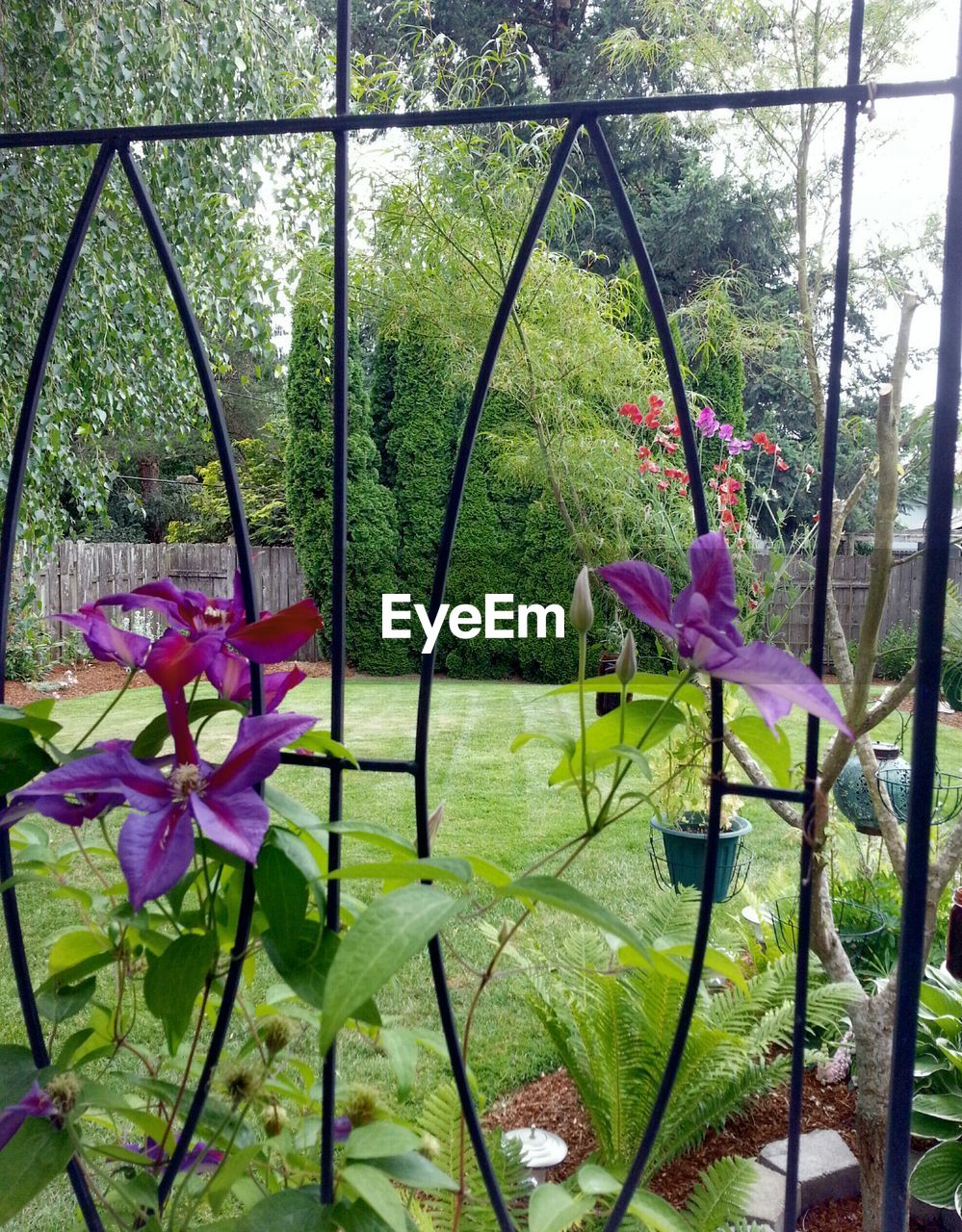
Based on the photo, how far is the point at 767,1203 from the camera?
1.19 metres

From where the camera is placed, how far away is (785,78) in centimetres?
219

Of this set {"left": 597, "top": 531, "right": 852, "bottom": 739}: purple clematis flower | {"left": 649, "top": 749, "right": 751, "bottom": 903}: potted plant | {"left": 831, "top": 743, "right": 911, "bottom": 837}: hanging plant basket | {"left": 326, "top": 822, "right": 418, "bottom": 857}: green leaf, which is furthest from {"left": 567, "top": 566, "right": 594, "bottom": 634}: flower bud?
{"left": 649, "top": 749, "right": 751, "bottom": 903}: potted plant

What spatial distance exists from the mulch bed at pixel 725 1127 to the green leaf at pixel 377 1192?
0.99 meters

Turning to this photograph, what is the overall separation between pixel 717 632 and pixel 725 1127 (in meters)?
1.34

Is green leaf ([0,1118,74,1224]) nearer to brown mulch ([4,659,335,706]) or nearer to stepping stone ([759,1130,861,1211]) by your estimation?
stepping stone ([759,1130,861,1211])

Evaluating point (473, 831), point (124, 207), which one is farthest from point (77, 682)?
point (124, 207)

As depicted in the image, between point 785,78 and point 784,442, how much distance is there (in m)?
4.94

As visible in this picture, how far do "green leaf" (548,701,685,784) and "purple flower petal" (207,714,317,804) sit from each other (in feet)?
0.40

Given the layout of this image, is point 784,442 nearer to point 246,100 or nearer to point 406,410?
point 406,410

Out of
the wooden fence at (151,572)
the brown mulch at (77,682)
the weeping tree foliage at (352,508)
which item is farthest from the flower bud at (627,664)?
the wooden fence at (151,572)

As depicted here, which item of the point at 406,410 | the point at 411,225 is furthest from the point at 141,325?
the point at 406,410

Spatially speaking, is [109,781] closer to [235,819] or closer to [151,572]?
[235,819]

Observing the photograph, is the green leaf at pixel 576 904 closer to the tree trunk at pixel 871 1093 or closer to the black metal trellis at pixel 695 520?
the black metal trellis at pixel 695 520

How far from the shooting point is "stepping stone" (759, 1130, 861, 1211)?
4.04 feet
